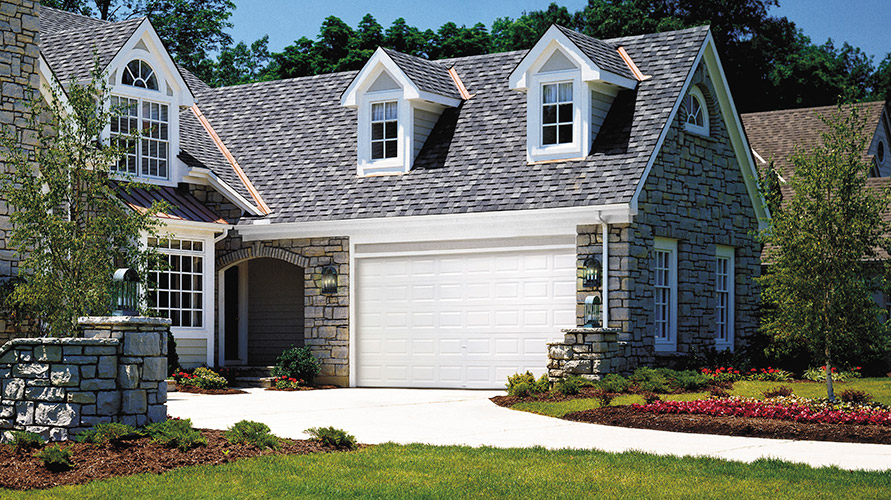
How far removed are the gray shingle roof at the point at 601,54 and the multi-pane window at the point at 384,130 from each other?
145 inches

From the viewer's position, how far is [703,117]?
2089 centimetres

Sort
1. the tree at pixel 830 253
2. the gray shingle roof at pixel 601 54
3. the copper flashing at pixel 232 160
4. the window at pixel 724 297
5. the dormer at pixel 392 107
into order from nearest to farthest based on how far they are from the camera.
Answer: the tree at pixel 830 253, the gray shingle roof at pixel 601 54, the dormer at pixel 392 107, the copper flashing at pixel 232 160, the window at pixel 724 297

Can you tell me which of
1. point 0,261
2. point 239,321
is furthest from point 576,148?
point 0,261

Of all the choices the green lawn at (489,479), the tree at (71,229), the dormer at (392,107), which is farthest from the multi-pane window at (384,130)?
the green lawn at (489,479)

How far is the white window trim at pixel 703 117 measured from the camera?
66.4 feet

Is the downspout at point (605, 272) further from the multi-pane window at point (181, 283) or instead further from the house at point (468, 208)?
the multi-pane window at point (181, 283)

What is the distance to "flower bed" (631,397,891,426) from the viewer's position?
40.4ft

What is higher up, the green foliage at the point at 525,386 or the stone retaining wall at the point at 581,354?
the stone retaining wall at the point at 581,354

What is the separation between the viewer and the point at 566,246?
1828 cm

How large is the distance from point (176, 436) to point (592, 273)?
30.3 ft

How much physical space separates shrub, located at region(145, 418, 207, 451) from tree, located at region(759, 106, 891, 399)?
26.0 feet

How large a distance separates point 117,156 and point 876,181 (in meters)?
22.0

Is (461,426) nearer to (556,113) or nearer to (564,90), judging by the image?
(556,113)

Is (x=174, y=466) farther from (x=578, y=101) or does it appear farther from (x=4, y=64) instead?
(x=578, y=101)
